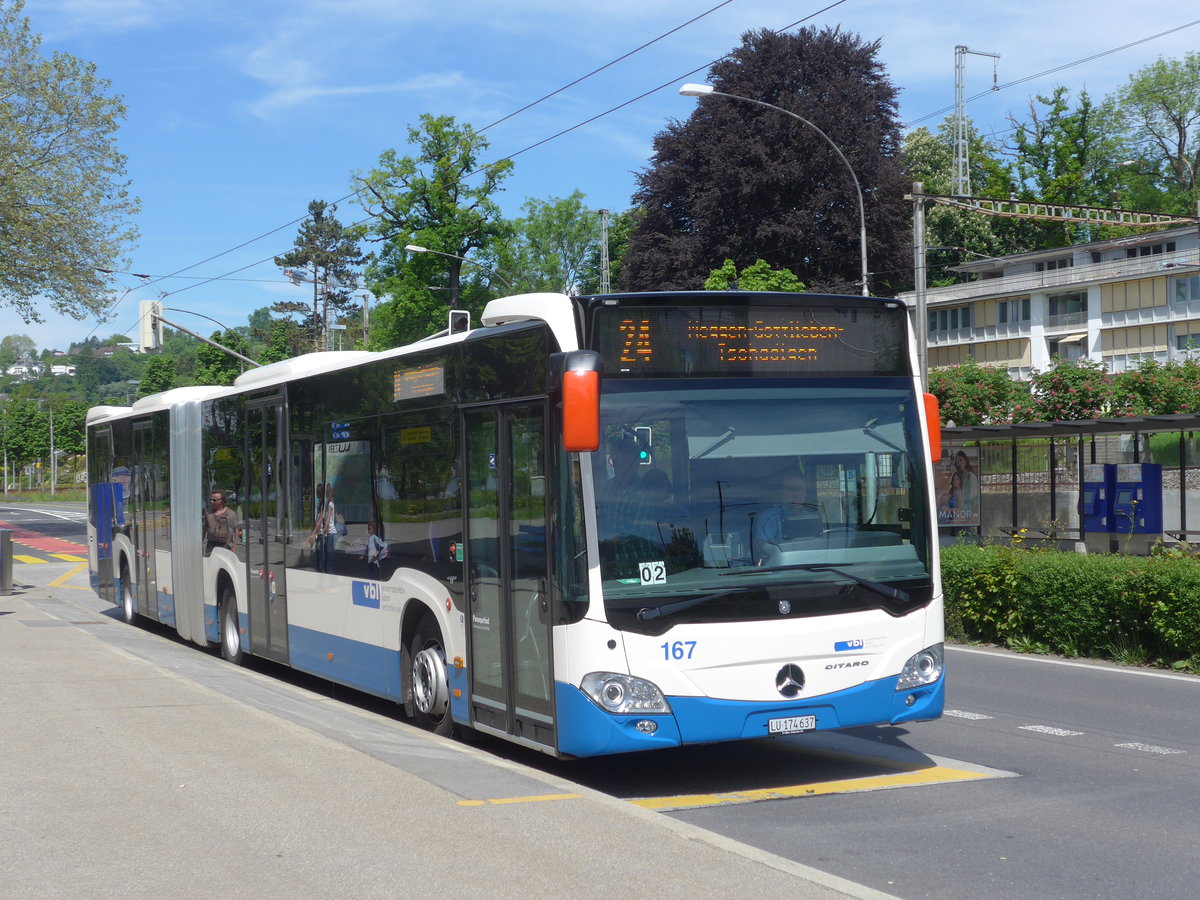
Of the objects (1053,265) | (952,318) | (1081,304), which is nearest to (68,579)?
(1081,304)

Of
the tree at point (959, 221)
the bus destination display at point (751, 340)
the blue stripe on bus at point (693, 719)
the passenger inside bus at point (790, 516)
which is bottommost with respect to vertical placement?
the blue stripe on bus at point (693, 719)

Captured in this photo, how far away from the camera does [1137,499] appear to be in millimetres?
25562

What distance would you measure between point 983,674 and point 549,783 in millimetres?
7014

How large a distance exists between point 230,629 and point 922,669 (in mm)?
8938

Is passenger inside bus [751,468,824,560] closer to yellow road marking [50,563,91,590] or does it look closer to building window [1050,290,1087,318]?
yellow road marking [50,563,91,590]

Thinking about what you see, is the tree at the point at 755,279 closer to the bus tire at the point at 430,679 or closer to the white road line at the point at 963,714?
the white road line at the point at 963,714

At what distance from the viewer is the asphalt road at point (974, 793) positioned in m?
6.28

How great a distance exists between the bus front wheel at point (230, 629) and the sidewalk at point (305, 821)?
15.0ft

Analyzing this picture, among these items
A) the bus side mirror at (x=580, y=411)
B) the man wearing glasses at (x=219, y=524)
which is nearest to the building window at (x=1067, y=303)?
the man wearing glasses at (x=219, y=524)

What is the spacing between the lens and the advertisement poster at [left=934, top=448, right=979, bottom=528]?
2647 centimetres

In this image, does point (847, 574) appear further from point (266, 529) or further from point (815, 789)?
point (266, 529)

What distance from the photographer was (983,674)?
43.3 feet

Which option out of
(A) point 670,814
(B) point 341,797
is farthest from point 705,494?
(B) point 341,797

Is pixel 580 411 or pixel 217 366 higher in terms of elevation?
pixel 217 366
